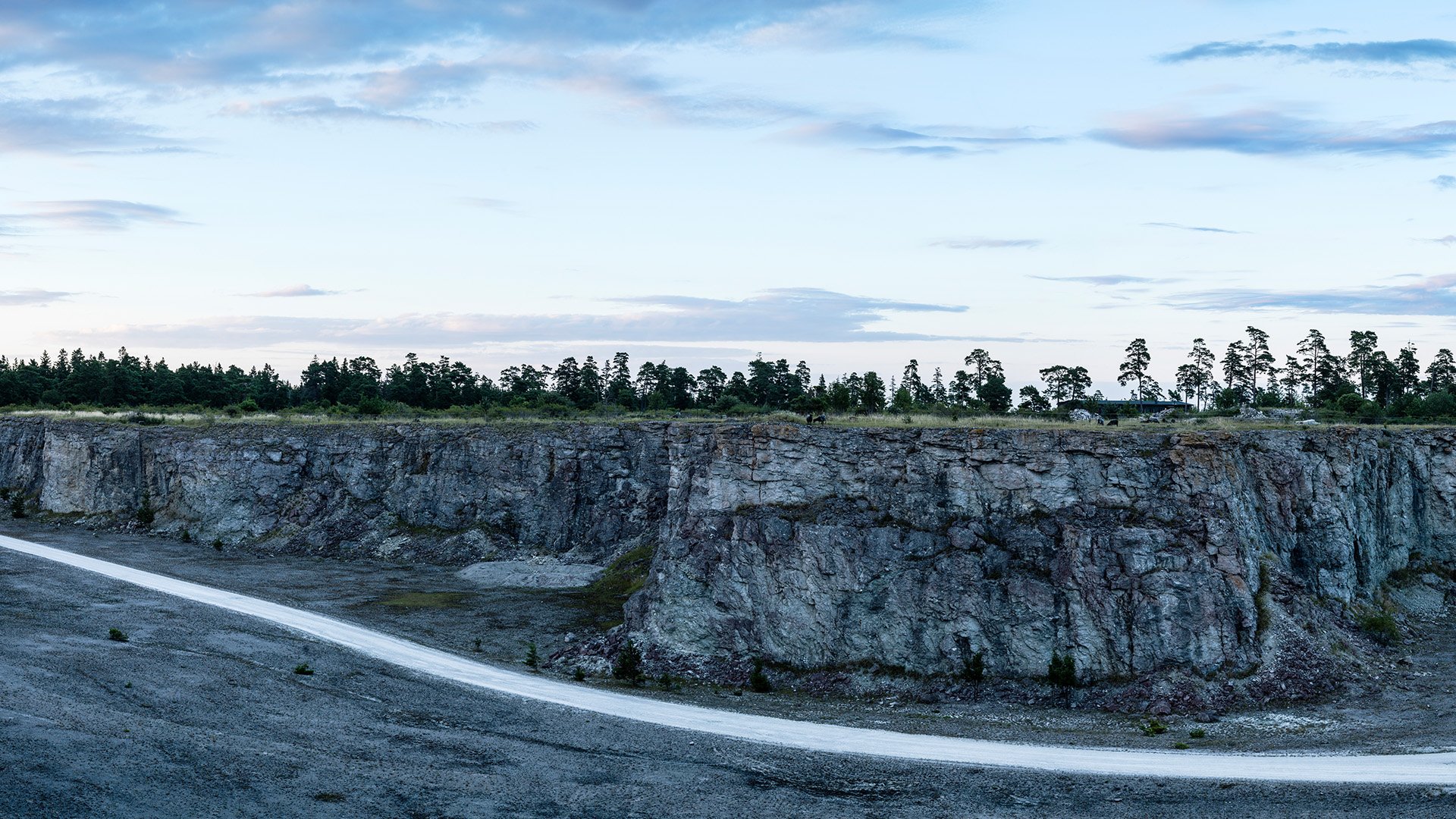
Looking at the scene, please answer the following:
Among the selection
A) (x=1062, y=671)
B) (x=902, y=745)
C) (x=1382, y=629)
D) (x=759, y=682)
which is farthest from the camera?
(x=1382, y=629)

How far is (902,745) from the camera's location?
1371 inches

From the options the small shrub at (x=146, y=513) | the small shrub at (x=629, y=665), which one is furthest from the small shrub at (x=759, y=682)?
the small shrub at (x=146, y=513)

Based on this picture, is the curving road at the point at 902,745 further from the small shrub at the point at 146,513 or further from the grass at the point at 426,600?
the small shrub at the point at 146,513

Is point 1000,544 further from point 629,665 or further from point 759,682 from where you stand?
point 629,665

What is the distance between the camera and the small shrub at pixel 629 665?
44.3 metres

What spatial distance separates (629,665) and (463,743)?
11.6m

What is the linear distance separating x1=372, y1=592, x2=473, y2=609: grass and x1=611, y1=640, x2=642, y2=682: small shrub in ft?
50.0

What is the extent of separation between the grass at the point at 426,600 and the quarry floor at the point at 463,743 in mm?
7238

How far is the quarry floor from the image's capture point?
28406 mm

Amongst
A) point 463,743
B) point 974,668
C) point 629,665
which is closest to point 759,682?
point 629,665

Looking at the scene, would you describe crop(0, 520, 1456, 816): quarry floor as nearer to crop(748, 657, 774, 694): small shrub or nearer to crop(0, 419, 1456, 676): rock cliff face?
crop(748, 657, 774, 694): small shrub

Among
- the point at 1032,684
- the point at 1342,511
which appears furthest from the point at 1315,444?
the point at 1032,684

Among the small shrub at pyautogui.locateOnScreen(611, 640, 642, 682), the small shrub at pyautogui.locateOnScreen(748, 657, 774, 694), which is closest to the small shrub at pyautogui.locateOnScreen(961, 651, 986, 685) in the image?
the small shrub at pyautogui.locateOnScreen(748, 657, 774, 694)

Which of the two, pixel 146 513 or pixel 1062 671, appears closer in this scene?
pixel 1062 671
